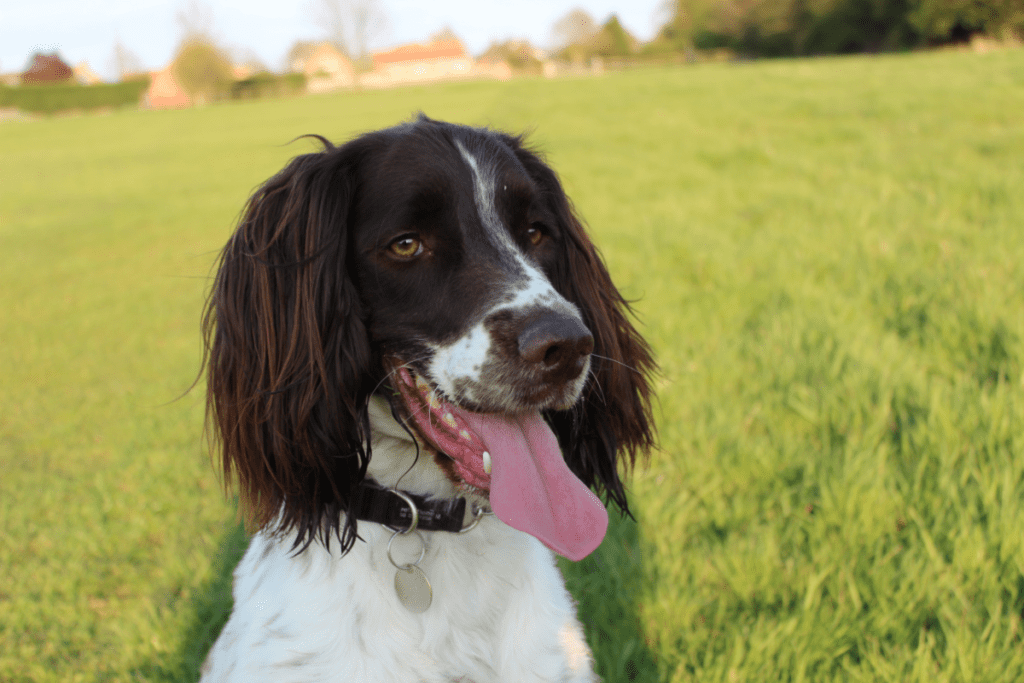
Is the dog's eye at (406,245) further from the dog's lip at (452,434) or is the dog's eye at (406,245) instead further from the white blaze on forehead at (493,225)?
the dog's lip at (452,434)

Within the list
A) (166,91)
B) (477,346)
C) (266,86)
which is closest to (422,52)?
(266,86)

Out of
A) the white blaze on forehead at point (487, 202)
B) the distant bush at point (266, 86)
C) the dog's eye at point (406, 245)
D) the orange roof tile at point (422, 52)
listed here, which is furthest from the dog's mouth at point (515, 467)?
the orange roof tile at point (422, 52)

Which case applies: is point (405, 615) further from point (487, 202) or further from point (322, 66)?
point (322, 66)

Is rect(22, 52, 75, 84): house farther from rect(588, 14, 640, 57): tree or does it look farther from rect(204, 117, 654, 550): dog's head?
rect(204, 117, 654, 550): dog's head

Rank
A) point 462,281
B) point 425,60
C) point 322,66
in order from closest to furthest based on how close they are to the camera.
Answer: point 462,281, point 322,66, point 425,60

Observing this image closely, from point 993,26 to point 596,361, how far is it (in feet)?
163

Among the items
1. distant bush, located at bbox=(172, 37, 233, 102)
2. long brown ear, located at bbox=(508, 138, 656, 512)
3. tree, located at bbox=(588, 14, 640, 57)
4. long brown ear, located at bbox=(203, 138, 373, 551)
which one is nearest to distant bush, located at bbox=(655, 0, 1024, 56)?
tree, located at bbox=(588, 14, 640, 57)

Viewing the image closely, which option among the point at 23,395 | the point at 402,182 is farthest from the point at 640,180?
the point at 402,182

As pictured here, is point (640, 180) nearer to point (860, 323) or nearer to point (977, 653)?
point (860, 323)

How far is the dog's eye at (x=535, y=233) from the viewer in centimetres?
239

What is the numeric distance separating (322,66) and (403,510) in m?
109

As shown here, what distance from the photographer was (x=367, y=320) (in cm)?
213

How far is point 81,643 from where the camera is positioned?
2.98m

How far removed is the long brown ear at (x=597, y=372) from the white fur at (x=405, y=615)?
46 cm
